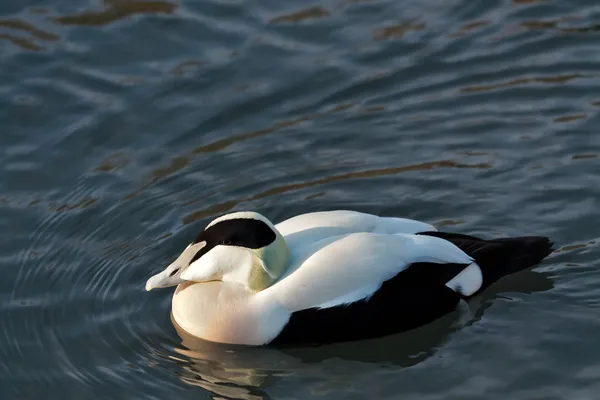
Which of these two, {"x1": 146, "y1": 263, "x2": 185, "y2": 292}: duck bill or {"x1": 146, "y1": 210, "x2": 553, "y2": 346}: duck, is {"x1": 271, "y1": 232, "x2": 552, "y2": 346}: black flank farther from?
{"x1": 146, "y1": 263, "x2": 185, "y2": 292}: duck bill

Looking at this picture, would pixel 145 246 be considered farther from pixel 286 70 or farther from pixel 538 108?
pixel 538 108

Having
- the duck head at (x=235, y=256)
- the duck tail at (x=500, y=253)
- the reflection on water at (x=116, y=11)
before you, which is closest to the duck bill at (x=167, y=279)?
the duck head at (x=235, y=256)

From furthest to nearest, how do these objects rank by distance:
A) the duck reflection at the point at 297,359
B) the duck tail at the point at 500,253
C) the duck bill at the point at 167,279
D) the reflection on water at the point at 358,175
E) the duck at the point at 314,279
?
the reflection on water at the point at 358,175, the duck tail at the point at 500,253, the duck bill at the point at 167,279, the duck at the point at 314,279, the duck reflection at the point at 297,359

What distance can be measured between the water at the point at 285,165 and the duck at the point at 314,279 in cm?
12

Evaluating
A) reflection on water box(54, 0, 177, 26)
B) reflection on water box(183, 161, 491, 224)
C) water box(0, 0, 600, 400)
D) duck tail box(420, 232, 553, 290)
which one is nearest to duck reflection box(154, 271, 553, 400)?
water box(0, 0, 600, 400)

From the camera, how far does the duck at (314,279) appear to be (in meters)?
6.33

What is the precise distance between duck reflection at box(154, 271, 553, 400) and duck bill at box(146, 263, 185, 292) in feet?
0.94

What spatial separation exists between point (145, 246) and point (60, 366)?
1.19 m

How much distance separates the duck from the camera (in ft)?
20.8

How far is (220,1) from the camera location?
10086 millimetres

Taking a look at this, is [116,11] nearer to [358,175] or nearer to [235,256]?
[358,175]

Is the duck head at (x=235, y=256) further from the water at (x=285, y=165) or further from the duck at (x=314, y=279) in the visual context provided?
the water at (x=285, y=165)

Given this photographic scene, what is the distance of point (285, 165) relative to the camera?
8.09m

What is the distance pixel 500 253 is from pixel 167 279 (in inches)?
73.9
